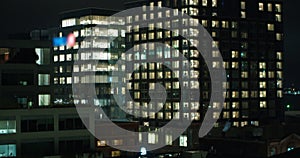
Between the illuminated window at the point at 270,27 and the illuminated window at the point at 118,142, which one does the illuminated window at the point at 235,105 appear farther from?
the illuminated window at the point at 118,142

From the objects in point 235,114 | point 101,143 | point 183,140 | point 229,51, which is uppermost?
point 229,51

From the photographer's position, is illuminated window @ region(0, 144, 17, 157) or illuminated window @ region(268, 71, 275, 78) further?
illuminated window @ region(268, 71, 275, 78)

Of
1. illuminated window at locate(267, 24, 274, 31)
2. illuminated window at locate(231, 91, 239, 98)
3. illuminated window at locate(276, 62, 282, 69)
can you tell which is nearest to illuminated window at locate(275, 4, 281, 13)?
illuminated window at locate(267, 24, 274, 31)

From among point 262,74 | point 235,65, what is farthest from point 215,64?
point 262,74

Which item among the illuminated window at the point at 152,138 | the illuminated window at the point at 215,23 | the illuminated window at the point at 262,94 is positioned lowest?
the illuminated window at the point at 152,138

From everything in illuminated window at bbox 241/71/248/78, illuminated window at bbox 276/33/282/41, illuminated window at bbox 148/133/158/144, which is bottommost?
illuminated window at bbox 148/133/158/144

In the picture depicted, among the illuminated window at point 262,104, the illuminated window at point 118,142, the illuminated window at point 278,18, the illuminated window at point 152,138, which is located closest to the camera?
the illuminated window at point 118,142

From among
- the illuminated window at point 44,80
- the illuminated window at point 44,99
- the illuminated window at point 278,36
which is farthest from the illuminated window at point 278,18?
the illuminated window at point 44,99

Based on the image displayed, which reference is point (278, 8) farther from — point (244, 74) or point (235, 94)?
point (235, 94)

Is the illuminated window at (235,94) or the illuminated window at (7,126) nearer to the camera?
the illuminated window at (7,126)

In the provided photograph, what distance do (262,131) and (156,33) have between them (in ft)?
161

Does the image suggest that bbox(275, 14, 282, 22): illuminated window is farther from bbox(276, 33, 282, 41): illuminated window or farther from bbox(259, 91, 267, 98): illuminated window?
bbox(259, 91, 267, 98): illuminated window

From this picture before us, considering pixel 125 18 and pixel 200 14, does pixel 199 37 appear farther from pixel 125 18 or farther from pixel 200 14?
pixel 125 18

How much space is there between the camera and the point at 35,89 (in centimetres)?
4325
